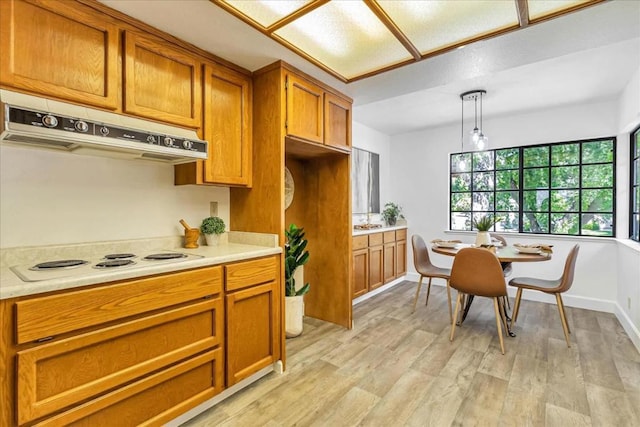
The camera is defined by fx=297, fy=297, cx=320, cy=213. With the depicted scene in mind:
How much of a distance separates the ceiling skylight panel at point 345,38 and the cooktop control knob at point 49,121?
4.29ft

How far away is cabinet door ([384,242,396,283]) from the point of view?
4446 millimetres

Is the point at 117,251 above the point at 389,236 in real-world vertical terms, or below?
above

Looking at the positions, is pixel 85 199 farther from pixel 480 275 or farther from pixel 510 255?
pixel 510 255

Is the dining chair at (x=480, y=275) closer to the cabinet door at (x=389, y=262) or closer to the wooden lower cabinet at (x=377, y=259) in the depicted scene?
the wooden lower cabinet at (x=377, y=259)

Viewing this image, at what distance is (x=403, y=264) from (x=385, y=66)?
3.44 metres

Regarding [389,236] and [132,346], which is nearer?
[132,346]

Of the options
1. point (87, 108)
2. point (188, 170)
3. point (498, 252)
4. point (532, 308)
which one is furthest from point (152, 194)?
point (532, 308)

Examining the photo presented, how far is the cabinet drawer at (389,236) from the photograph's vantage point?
4.44 metres

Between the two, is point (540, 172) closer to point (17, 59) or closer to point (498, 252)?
point (498, 252)

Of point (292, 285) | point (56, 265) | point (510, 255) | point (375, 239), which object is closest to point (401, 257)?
point (375, 239)

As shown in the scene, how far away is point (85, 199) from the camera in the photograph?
186 cm

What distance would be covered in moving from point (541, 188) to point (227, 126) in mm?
4213

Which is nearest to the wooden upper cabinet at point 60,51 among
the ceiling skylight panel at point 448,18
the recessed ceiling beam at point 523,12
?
the ceiling skylight panel at point 448,18

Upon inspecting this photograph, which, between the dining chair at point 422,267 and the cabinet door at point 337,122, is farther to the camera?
the dining chair at point 422,267
